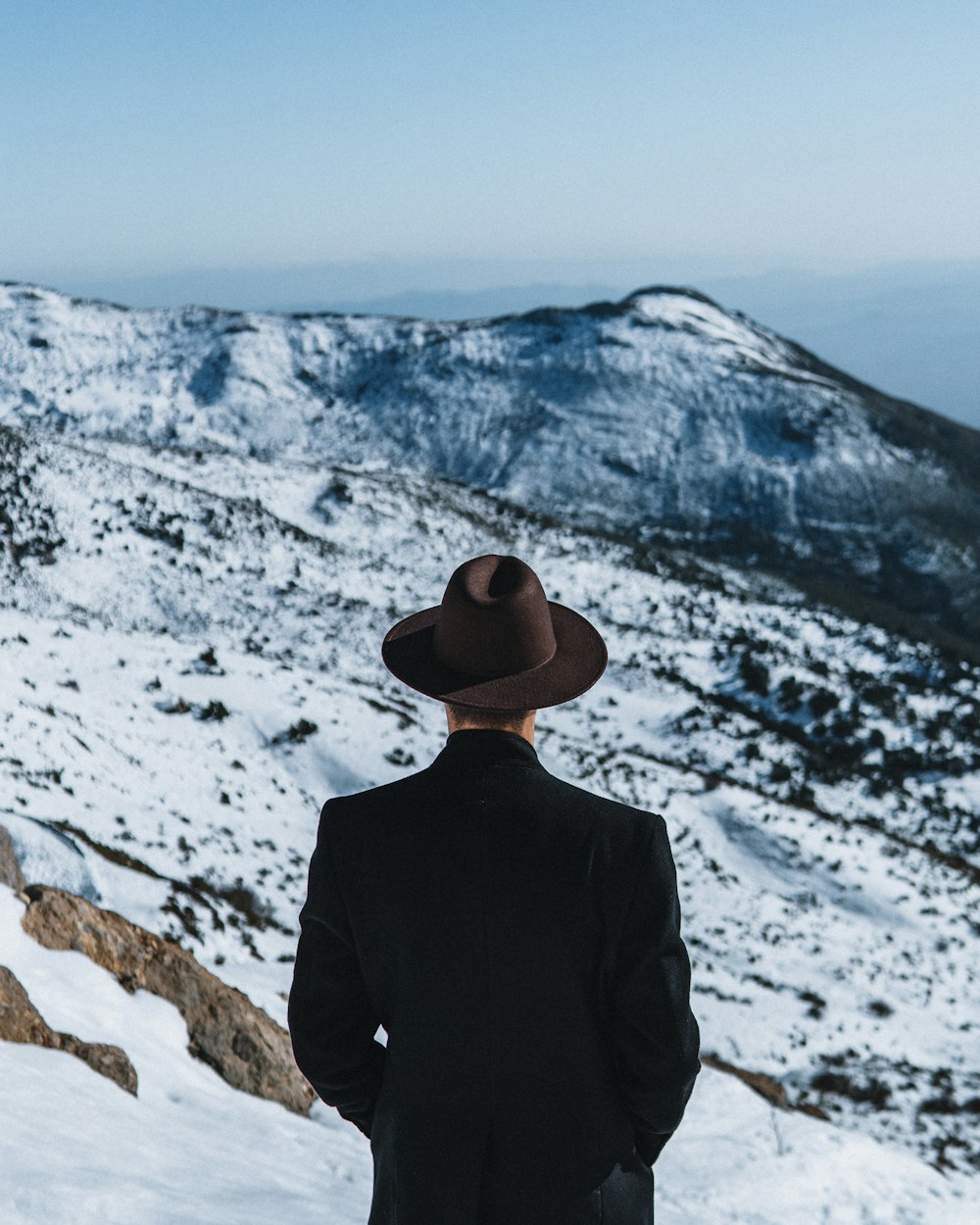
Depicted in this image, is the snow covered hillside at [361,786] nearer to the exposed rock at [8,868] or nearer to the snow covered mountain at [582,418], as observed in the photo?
the exposed rock at [8,868]

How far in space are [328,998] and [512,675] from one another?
1.15 metres

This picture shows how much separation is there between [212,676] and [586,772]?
9.90 m

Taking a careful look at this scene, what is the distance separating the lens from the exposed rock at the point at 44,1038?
654 centimetres

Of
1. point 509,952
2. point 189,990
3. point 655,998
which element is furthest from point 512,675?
point 189,990

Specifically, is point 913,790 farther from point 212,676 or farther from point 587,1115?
point 587,1115

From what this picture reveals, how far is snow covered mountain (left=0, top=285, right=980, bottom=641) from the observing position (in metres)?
73.1

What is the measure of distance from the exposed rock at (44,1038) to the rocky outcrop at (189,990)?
50.6 inches

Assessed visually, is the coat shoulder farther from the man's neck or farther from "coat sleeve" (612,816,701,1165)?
the man's neck

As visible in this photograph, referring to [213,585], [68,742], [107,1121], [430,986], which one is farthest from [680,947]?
[213,585]

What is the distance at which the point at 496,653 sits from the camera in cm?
286

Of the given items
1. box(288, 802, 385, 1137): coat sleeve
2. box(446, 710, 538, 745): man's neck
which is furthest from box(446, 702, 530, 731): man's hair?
box(288, 802, 385, 1137): coat sleeve

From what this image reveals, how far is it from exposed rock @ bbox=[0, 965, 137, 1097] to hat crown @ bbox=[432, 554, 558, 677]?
539 centimetres

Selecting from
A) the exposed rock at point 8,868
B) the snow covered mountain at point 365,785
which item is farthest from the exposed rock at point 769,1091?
the exposed rock at point 8,868

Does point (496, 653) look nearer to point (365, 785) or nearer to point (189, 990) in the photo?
point (189, 990)
